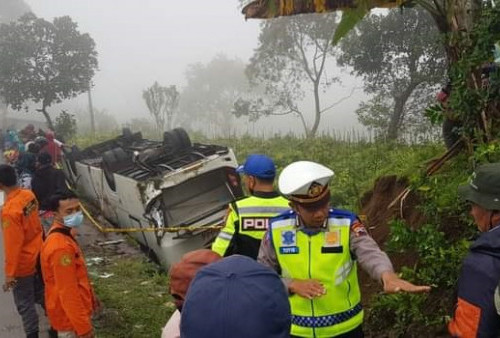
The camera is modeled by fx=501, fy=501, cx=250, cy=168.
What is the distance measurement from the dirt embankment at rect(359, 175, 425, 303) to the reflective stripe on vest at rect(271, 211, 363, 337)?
6.03 ft

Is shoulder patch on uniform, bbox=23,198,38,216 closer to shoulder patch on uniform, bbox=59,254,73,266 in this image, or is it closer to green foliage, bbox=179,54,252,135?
shoulder patch on uniform, bbox=59,254,73,266

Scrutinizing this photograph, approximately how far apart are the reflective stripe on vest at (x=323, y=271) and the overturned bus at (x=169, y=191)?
424 cm

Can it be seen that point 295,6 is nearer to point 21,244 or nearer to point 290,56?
point 21,244

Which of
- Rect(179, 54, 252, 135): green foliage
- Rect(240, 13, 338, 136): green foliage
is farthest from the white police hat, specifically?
Rect(179, 54, 252, 135): green foliage

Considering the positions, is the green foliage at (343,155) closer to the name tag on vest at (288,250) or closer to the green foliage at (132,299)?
the green foliage at (132,299)

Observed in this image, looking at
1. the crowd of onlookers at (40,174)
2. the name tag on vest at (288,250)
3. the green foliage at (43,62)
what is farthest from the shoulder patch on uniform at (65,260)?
the green foliage at (43,62)

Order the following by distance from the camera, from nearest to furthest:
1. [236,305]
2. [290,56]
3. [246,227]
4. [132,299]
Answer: [236,305] < [246,227] < [132,299] < [290,56]

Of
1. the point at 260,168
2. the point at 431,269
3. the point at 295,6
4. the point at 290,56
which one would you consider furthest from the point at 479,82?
the point at 290,56

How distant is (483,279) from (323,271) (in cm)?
79

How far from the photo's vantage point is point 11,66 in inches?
826

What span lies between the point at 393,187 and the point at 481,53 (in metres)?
2.06

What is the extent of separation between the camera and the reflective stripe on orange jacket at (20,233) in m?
4.33

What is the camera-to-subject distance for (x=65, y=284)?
3449 mm

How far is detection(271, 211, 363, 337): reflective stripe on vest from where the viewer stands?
2439mm
